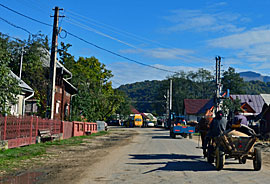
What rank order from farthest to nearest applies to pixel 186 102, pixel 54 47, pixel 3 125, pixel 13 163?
pixel 186 102
pixel 54 47
pixel 3 125
pixel 13 163

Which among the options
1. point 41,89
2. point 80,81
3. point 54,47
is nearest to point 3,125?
point 54,47

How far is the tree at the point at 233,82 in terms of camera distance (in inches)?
4176

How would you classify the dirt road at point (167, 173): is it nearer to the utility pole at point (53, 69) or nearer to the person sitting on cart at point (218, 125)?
the person sitting on cart at point (218, 125)

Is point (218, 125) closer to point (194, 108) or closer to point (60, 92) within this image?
point (60, 92)

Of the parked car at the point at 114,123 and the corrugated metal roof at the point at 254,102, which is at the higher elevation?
the corrugated metal roof at the point at 254,102

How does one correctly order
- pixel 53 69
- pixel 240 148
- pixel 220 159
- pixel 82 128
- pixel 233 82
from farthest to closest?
pixel 233 82, pixel 82 128, pixel 53 69, pixel 240 148, pixel 220 159

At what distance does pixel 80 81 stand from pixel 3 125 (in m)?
34.0

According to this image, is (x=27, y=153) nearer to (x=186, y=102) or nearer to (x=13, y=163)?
(x=13, y=163)

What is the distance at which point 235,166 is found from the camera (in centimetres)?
1212

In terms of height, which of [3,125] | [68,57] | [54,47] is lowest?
[3,125]

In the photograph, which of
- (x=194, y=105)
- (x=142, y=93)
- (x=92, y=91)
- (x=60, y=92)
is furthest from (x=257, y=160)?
(x=142, y=93)

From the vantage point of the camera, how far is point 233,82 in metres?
107

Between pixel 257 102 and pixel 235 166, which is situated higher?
pixel 257 102

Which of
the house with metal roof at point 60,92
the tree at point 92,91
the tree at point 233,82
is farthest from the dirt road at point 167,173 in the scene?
the tree at point 233,82
